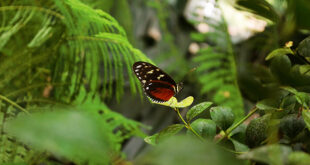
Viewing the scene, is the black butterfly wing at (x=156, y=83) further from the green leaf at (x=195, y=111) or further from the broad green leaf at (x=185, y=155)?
the broad green leaf at (x=185, y=155)

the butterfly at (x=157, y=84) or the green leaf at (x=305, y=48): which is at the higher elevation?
the green leaf at (x=305, y=48)

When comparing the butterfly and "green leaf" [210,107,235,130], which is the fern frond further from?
"green leaf" [210,107,235,130]

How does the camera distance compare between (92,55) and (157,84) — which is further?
(92,55)

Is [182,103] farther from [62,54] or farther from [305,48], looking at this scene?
[62,54]

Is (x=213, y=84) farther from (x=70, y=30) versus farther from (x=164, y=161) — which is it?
(x=164, y=161)

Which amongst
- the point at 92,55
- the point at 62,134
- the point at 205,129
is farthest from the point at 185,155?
the point at 92,55

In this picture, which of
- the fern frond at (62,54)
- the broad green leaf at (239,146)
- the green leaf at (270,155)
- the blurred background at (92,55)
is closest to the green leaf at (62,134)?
the blurred background at (92,55)

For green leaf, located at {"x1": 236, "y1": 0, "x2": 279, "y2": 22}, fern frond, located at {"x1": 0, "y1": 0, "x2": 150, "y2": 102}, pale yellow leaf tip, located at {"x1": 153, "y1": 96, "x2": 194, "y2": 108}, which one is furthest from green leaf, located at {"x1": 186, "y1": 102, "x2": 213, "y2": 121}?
fern frond, located at {"x1": 0, "y1": 0, "x2": 150, "y2": 102}

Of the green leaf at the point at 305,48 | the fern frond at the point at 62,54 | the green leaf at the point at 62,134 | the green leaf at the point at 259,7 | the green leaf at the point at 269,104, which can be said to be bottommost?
the fern frond at the point at 62,54
